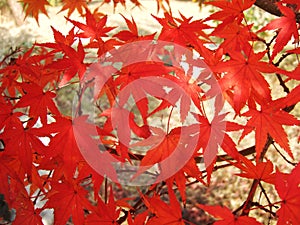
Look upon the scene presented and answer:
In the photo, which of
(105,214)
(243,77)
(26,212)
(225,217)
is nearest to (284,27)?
(243,77)

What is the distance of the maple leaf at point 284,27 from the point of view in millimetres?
947

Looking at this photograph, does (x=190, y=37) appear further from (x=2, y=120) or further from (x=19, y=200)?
(x=19, y=200)

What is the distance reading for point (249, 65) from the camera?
0.95 m

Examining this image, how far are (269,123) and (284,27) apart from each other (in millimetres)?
230

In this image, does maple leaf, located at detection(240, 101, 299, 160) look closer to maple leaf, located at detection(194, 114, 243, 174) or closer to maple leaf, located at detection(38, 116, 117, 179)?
maple leaf, located at detection(194, 114, 243, 174)

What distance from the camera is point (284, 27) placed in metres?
0.97

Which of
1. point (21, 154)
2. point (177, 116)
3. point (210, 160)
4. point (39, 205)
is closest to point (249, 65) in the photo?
point (210, 160)

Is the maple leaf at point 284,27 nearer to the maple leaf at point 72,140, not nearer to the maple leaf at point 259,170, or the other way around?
the maple leaf at point 259,170

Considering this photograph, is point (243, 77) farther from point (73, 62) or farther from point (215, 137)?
point (73, 62)

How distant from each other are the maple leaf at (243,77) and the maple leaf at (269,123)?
32mm

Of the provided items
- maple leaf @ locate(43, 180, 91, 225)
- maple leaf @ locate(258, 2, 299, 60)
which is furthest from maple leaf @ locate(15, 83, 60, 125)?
maple leaf @ locate(258, 2, 299, 60)

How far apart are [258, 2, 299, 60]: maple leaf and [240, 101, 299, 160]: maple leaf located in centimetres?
13

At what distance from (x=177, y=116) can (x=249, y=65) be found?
2.68 metres

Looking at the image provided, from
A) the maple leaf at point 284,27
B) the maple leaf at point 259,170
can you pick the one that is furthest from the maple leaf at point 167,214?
the maple leaf at point 284,27
